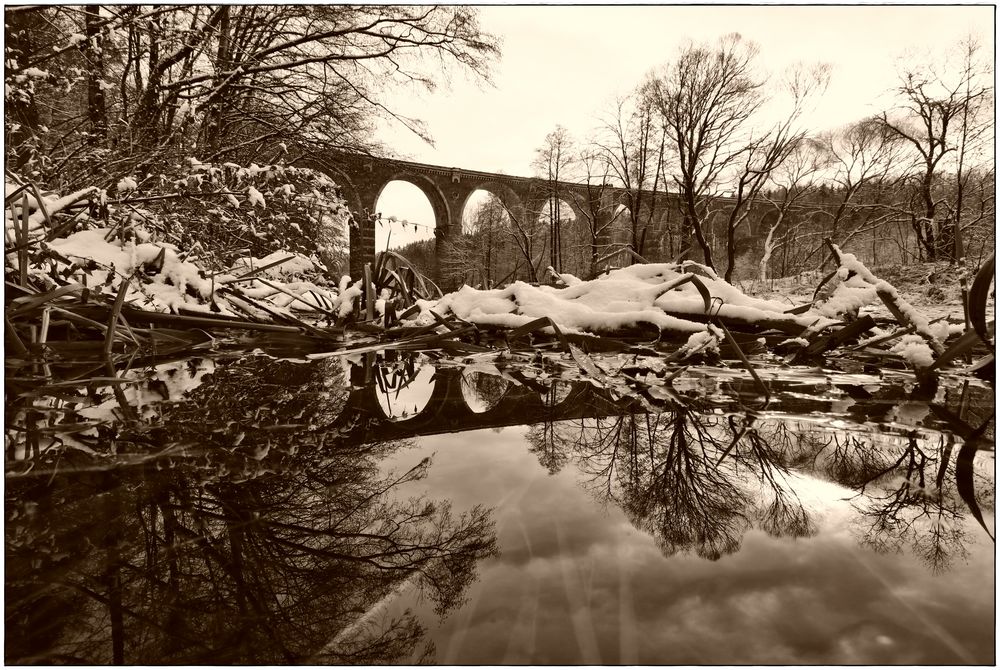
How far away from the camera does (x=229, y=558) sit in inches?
13.7

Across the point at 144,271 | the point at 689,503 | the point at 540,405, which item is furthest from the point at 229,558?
the point at 144,271

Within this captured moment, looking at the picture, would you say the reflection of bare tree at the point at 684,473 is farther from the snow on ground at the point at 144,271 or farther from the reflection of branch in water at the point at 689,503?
the snow on ground at the point at 144,271

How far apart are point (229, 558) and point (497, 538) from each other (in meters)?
0.21

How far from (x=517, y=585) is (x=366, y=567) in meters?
0.12

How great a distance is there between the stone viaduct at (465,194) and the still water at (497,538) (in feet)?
57.4

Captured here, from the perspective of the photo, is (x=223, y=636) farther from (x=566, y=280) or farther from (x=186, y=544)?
(x=566, y=280)

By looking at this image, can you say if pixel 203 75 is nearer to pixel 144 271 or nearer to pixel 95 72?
pixel 95 72

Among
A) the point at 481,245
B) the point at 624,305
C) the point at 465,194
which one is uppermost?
the point at 465,194

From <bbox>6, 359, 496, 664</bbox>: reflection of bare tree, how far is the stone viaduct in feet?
57.6

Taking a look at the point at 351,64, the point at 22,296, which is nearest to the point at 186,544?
the point at 22,296

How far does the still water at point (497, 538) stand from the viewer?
0.91 ft

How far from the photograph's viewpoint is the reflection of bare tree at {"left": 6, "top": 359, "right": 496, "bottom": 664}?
28 centimetres

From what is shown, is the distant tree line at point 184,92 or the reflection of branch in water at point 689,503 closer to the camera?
the reflection of branch in water at point 689,503

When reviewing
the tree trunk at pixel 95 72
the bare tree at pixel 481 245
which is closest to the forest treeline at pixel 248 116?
the tree trunk at pixel 95 72
